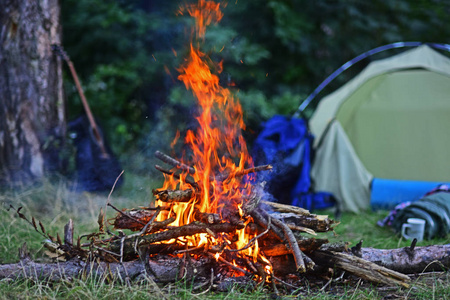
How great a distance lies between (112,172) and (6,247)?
2.18 metres

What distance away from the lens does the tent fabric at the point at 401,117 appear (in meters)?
5.09

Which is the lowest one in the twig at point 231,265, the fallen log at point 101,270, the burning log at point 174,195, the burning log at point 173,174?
the fallen log at point 101,270

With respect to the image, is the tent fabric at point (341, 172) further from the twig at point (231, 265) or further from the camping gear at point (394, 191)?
the twig at point (231, 265)

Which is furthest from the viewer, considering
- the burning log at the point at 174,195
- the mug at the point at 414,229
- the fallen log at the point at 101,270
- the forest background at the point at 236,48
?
the forest background at the point at 236,48

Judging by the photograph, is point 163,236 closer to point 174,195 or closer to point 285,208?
point 174,195

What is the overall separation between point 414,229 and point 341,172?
1526 mm

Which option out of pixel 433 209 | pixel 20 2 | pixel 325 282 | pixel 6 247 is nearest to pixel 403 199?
pixel 433 209

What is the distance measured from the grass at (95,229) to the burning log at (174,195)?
438mm

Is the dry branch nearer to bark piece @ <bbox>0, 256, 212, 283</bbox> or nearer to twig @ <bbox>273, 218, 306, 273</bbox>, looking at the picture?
twig @ <bbox>273, 218, 306, 273</bbox>

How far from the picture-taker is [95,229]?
3900 millimetres

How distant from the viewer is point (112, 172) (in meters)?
5.39

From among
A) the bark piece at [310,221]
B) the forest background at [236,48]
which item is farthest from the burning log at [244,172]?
the forest background at [236,48]

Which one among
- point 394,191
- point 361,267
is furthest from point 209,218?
point 394,191

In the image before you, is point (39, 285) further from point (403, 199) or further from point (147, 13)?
point (147, 13)
